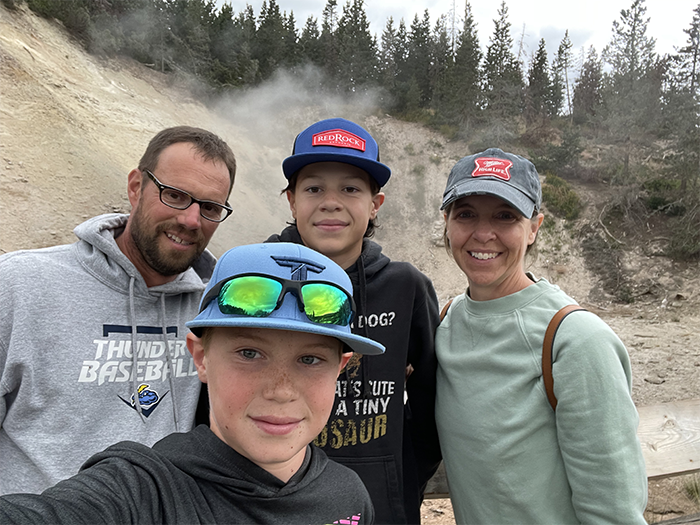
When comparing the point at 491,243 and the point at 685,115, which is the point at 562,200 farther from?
the point at 491,243

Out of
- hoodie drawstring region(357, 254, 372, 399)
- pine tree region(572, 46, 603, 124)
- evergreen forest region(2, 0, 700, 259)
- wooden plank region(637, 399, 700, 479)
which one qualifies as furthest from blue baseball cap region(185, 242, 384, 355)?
pine tree region(572, 46, 603, 124)

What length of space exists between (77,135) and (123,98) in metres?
6.21

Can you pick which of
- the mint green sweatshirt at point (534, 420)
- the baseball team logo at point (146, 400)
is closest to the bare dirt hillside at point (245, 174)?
the mint green sweatshirt at point (534, 420)

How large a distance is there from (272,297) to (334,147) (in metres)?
1.29

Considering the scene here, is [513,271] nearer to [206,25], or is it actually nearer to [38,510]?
[38,510]

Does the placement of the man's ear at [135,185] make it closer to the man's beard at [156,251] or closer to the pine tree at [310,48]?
the man's beard at [156,251]

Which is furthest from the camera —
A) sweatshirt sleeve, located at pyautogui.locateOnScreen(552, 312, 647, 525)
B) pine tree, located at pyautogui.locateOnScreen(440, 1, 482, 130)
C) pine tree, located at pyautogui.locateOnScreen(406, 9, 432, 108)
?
pine tree, located at pyautogui.locateOnScreen(406, 9, 432, 108)

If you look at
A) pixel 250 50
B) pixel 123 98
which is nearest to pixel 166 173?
pixel 123 98

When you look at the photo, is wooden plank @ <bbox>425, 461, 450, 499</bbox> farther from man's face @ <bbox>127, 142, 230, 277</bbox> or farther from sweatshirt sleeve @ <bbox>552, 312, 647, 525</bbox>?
man's face @ <bbox>127, 142, 230, 277</bbox>

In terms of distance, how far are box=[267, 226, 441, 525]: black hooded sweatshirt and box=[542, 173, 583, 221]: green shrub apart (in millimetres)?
22286

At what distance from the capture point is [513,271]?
2.19m

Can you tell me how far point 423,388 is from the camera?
249cm

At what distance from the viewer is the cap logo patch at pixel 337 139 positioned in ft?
7.77

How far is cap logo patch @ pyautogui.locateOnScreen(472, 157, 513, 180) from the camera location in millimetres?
2170
